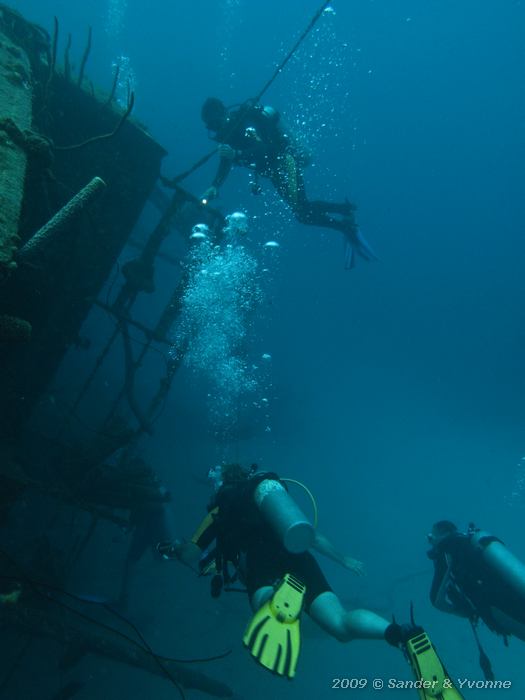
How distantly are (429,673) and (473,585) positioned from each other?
9.28 feet

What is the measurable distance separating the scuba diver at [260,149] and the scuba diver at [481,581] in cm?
647

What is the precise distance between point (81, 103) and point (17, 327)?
554 cm

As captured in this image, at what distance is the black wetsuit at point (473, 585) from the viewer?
15.3 feet

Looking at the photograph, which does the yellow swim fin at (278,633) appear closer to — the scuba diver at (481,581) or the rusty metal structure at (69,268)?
the rusty metal structure at (69,268)

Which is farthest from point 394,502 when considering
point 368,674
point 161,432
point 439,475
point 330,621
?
point 330,621

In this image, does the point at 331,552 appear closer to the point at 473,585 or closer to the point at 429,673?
the point at 473,585

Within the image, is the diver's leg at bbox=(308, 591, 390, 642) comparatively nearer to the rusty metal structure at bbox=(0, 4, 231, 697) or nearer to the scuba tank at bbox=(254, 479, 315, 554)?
the scuba tank at bbox=(254, 479, 315, 554)

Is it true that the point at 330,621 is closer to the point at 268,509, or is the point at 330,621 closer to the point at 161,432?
the point at 268,509

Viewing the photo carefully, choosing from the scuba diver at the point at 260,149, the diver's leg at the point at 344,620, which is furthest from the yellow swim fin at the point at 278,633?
the scuba diver at the point at 260,149

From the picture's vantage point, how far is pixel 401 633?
290 centimetres

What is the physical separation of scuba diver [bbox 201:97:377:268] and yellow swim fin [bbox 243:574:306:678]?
21.4 feet

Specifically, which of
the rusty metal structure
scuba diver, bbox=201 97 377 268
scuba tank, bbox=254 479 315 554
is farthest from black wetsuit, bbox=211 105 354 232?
scuba tank, bbox=254 479 315 554

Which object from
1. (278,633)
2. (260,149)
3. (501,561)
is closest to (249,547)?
(278,633)

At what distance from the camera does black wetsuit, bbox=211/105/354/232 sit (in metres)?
7.48
